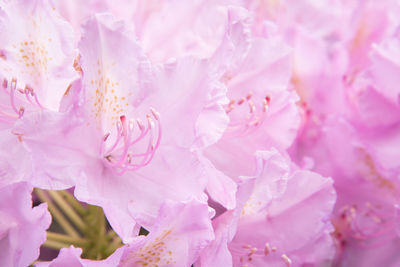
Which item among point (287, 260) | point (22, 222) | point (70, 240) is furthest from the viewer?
point (70, 240)

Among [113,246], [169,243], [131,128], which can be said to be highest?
[131,128]

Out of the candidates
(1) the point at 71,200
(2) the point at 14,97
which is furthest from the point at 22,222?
(1) the point at 71,200

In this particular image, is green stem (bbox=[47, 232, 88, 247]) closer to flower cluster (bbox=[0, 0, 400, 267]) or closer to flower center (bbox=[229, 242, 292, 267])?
flower cluster (bbox=[0, 0, 400, 267])

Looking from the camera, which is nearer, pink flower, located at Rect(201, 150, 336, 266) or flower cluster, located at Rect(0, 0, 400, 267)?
flower cluster, located at Rect(0, 0, 400, 267)

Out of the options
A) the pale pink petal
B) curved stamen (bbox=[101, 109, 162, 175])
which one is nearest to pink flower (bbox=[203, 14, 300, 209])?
curved stamen (bbox=[101, 109, 162, 175])

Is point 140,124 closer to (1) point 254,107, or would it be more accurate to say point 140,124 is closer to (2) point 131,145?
(2) point 131,145

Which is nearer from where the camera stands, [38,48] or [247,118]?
[38,48]

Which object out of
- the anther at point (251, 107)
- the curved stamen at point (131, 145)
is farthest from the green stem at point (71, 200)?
the anther at point (251, 107)

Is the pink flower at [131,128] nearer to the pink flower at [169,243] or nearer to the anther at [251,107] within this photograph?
the pink flower at [169,243]

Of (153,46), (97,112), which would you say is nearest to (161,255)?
(97,112)
